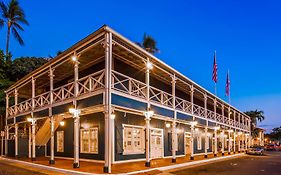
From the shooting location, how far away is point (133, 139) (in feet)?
61.9

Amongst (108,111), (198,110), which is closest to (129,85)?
(108,111)

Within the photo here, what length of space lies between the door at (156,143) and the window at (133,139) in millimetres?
1234

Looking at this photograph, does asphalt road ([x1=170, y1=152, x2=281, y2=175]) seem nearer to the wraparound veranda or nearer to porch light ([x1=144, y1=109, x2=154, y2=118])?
the wraparound veranda

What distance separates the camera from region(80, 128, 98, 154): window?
18453 mm

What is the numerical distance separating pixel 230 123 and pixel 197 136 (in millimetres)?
7609

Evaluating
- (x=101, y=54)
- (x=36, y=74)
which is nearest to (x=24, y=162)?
(x=36, y=74)

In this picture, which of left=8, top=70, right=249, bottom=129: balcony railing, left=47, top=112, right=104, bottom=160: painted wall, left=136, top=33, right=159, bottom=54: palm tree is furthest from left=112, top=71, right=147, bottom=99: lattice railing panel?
left=136, top=33, right=159, bottom=54: palm tree

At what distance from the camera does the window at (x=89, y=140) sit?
18.5 m

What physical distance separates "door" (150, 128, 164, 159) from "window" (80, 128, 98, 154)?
405cm

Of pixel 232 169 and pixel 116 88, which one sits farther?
pixel 232 169

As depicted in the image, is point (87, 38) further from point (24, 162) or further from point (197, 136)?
point (197, 136)

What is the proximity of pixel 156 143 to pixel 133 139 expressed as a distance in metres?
2.92

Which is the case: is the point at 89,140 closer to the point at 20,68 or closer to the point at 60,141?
the point at 60,141

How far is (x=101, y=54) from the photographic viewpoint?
58.6 feet
